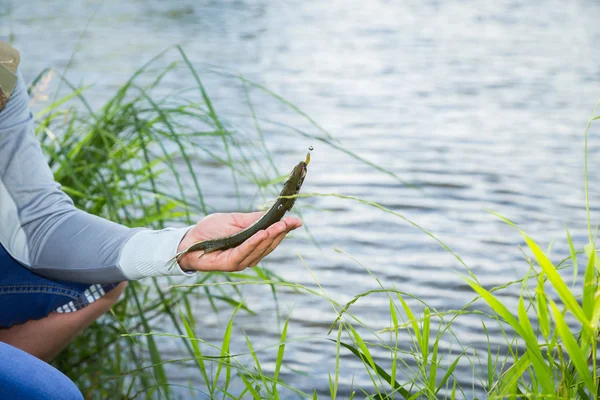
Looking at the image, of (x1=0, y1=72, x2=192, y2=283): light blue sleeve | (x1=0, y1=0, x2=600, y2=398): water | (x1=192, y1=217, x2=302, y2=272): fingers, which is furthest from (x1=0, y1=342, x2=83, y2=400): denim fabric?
(x1=0, y1=0, x2=600, y2=398): water

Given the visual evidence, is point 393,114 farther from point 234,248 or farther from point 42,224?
point 234,248

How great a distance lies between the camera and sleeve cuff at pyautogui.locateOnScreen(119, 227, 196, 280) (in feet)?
4.62

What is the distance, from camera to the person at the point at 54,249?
140 cm

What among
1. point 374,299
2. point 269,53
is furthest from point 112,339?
point 269,53

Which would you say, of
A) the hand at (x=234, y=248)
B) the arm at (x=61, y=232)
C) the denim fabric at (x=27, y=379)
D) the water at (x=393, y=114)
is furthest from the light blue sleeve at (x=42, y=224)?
the water at (x=393, y=114)

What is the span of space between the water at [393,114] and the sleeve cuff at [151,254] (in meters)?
0.94

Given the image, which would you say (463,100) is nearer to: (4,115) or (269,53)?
(269,53)

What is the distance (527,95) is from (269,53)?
7.90 feet

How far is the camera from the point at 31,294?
166cm

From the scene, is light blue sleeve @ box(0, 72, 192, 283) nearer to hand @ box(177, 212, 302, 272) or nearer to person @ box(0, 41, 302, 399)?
person @ box(0, 41, 302, 399)

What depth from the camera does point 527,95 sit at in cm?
591

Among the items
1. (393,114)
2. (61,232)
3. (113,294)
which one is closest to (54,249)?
(61,232)

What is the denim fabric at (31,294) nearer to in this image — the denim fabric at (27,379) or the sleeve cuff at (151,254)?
the sleeve cuff at (151,254)

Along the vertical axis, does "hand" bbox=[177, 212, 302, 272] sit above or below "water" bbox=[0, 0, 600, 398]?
above
